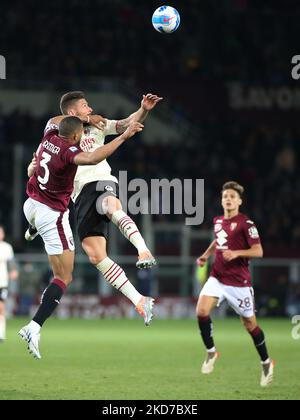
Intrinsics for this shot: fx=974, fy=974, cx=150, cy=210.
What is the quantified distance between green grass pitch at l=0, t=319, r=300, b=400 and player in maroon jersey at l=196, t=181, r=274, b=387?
0.66 m

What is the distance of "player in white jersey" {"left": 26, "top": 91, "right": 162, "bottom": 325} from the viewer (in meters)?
9.98

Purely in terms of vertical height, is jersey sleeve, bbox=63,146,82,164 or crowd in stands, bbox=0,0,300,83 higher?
crowd in stands, bbox=0,0,300,83

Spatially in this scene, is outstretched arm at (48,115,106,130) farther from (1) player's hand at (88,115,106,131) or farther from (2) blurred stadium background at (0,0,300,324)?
(2) blurred stadium background at (0,0,300,324)

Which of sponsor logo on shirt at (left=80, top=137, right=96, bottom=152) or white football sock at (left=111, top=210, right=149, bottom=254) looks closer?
white football sock at (left=111, top=210, right=149, bottom=254)

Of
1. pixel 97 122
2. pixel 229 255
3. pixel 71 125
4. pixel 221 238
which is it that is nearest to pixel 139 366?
pixel 221 238

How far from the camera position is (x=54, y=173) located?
9.69 m

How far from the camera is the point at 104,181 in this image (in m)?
10.5

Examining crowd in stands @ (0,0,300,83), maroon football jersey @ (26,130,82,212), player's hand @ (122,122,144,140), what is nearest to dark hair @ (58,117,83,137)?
maroon football jersey @ (26,130,82,212)

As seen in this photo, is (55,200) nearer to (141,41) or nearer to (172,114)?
(172,114)

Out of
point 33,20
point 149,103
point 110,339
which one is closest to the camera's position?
point 149,103

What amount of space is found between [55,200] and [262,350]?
2.85 metres
